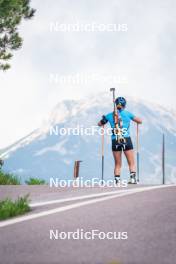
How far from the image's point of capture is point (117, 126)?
1324cm

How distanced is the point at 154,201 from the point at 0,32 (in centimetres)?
1565

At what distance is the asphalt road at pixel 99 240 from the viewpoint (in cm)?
498

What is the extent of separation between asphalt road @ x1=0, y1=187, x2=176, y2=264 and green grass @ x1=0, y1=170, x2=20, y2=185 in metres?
6.98

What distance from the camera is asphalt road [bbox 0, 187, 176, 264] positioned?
4.98 meters

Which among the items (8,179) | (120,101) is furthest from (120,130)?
(8,179)

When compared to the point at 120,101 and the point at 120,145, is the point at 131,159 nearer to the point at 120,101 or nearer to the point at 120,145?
the point at 120,145

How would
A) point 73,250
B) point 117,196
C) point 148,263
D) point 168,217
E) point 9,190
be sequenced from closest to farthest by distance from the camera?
point 148,263, point 73,250, point 168,217, point 117,196, point 9,190

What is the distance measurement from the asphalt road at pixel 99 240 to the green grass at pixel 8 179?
22.9 feet

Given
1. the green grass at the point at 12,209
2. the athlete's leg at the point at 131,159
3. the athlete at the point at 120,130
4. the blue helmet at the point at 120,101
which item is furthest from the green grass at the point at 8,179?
the green grass at the point at 12,209

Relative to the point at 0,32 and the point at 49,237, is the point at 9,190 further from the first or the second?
the point at 0,32

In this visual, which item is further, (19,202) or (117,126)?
(117,126)

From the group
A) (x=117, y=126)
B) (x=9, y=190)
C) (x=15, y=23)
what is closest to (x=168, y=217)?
(x=9, y=190)

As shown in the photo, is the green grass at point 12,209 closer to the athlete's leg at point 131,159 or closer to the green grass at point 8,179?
the athlete's leg at point 131,159

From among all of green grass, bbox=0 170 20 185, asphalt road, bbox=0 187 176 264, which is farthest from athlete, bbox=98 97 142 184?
asphalt road, bbox=0 187 176 264
